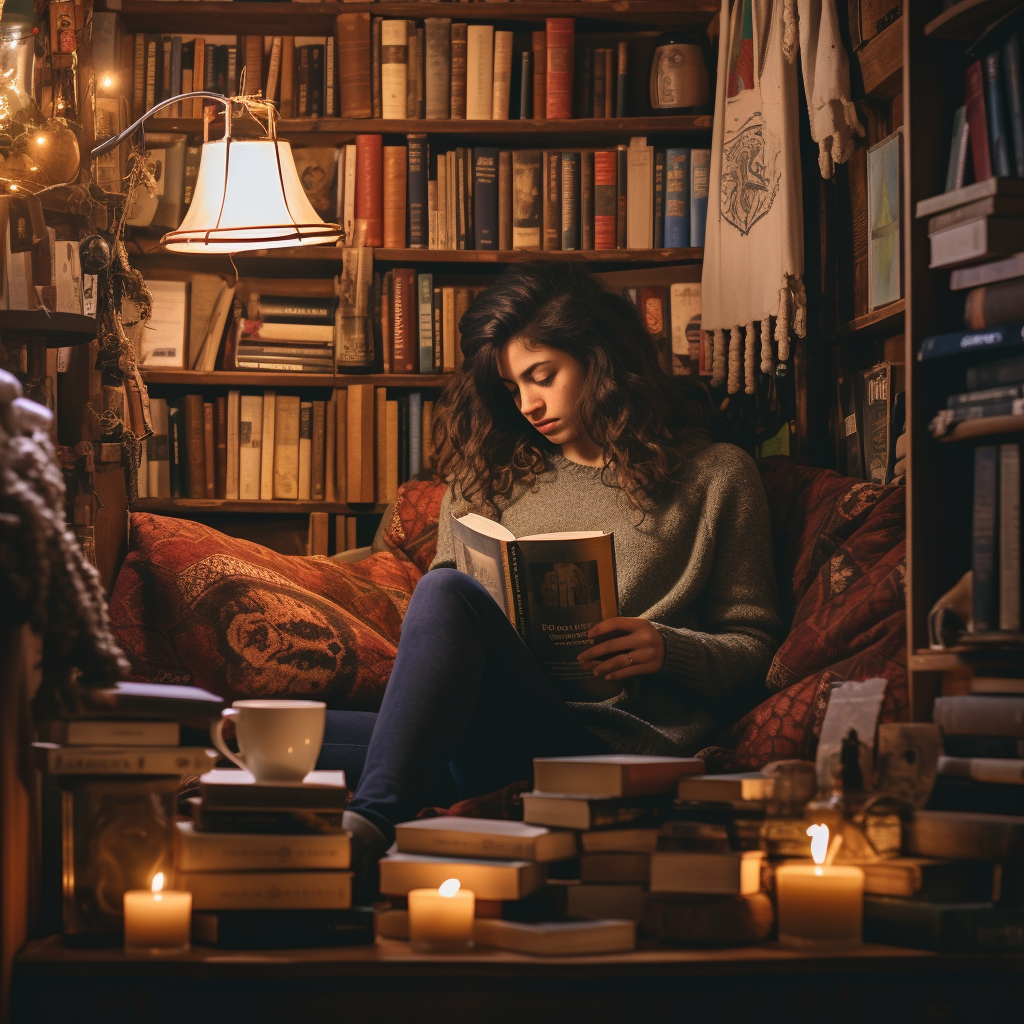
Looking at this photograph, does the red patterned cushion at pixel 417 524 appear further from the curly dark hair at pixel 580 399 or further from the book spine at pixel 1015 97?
the book spine at pixel 1015 97

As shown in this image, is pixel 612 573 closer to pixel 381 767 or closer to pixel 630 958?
pixel 381 767

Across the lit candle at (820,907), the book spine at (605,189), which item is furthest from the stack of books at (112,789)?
the book spine at (605,189)

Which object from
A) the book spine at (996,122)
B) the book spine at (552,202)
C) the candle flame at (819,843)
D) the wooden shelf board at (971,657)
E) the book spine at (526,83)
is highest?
the book spine at (526,83)

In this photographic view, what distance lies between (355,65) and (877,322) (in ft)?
4.58

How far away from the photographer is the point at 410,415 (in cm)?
285

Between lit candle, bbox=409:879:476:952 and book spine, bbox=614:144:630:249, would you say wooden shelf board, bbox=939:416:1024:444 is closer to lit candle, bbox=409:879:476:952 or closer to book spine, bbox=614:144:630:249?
lit candle, bbox=409:879:476:952

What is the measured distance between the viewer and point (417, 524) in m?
2.47

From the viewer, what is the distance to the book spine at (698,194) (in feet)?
9.22

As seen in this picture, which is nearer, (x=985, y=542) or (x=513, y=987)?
(x=513, y=987)

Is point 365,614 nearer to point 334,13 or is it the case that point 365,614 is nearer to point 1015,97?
point 1015,97

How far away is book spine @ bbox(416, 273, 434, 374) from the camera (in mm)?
2848

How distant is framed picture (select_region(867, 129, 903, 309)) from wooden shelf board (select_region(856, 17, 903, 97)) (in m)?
0.09

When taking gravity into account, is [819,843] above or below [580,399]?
below

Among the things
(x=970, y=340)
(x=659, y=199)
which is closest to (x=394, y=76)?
(x=659, y=199)
